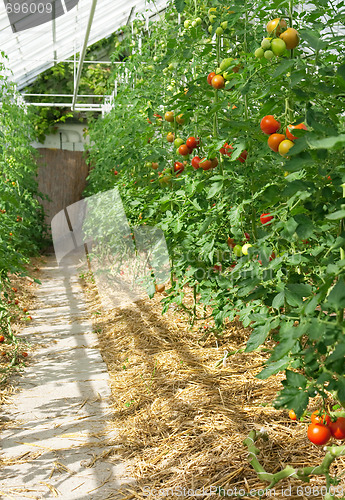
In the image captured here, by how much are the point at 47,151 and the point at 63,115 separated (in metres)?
1.81

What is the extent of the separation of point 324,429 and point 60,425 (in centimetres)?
144

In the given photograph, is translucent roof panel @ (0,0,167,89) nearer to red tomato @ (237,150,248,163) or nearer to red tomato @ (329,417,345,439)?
red tomato @ (237,150,248,163)

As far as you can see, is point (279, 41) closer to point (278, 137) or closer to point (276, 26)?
point (276, 26)

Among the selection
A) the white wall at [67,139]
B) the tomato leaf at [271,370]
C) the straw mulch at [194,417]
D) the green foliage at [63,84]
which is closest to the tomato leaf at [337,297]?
the tomato leaf at [271,370]

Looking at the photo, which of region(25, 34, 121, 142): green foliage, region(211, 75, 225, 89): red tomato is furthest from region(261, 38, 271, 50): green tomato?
region(25, 34, 121, 142): green foliage

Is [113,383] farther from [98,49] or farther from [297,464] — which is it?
[98,49]

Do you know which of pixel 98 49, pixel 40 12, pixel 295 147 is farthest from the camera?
pixel 98 49

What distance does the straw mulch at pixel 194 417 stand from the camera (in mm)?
1698

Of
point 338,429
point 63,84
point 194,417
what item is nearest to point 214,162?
point 194,417

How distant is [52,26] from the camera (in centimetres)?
741

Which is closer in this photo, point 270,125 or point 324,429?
point 324,429

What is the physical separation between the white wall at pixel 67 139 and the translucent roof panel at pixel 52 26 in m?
2.05

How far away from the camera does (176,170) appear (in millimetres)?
2664

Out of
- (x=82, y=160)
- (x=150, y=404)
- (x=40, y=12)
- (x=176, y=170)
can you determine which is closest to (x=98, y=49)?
(x=82, y=160)
